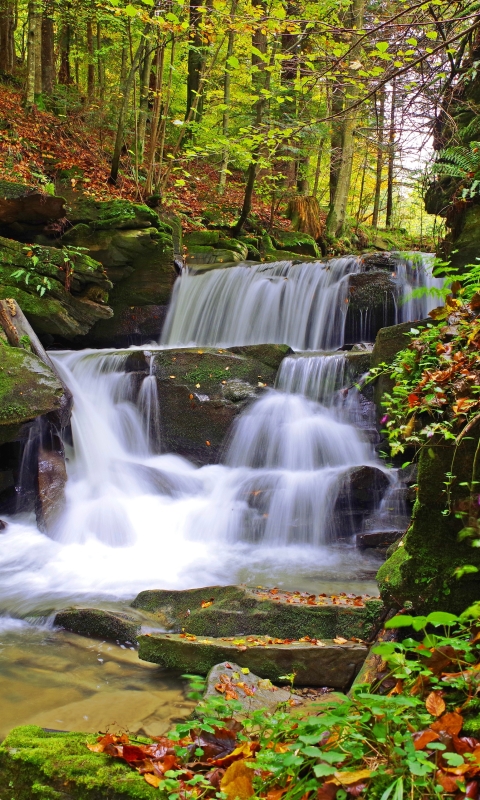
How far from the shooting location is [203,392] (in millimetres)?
8805

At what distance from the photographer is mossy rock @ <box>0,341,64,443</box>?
659 cm

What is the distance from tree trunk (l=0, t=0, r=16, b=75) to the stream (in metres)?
12.9

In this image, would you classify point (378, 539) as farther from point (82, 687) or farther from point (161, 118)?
point (161, 118)

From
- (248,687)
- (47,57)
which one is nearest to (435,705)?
(248,687)

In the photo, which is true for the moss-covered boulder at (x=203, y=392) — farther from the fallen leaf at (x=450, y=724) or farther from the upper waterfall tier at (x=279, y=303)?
the fallen leaf at (x=450, y=724)

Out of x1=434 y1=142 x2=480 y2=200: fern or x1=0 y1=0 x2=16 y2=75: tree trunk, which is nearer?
x1=434 y1=142 x2=480 y2=200: fern

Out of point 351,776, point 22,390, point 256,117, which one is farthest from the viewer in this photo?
point 256,117

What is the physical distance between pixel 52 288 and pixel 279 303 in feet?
14.4

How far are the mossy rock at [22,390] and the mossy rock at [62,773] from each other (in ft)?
15.6

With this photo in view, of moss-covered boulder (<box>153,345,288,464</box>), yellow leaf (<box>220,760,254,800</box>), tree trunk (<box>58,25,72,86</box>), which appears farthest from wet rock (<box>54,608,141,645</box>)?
tree trunk (<box>58,25,72,86</box>)

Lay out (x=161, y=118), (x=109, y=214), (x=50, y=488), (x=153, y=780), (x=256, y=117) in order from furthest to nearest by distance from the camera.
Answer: (x=161, y=118), (x=256, y=117), (x=109, y=214), (x=50, y=488), (x=153, y=780)

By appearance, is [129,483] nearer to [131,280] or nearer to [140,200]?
[131,280]

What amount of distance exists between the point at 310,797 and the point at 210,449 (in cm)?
686

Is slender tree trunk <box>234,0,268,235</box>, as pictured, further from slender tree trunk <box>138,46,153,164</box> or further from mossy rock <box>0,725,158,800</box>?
mossy rock <box>0,725,158,800</box>
